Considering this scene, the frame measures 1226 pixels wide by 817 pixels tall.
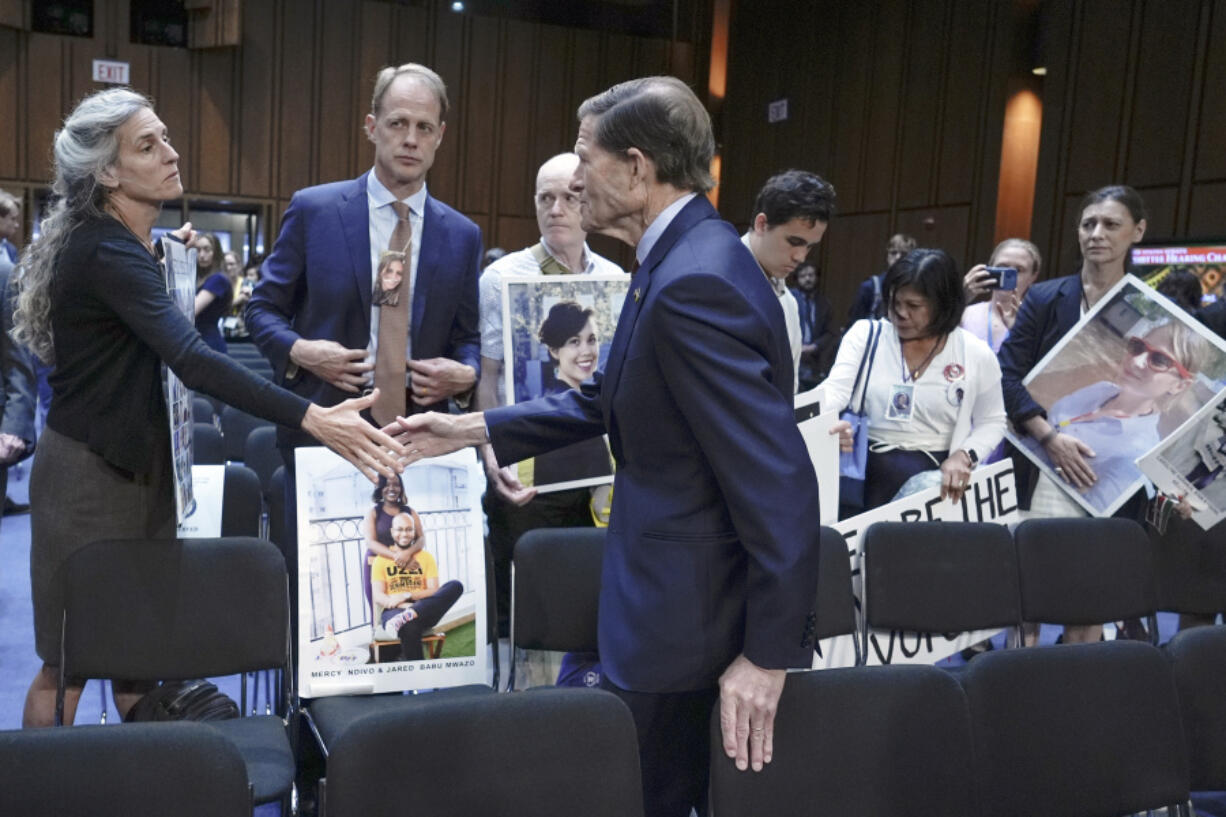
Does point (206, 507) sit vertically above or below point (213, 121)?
below

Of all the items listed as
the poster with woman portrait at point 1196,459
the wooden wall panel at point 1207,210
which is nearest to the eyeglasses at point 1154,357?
the poster with woman portrait at point 1196,459

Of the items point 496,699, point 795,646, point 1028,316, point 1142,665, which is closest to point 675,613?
point 795,646

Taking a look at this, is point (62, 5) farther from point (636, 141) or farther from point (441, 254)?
point (636, 141)

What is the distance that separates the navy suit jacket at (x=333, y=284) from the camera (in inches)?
98.7

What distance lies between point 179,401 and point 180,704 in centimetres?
70

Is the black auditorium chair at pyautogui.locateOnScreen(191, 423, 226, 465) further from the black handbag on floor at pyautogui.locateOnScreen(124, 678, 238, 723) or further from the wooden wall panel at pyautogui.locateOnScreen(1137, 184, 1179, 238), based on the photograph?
the wooden wall panel at pyautogui.locateOnScreen(1137, 184, 1179, 238)

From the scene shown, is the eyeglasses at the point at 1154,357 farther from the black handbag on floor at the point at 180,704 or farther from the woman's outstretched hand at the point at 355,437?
the black handbag on floor at the point at 180,704

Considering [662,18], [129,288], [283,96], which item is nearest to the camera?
[129,288]

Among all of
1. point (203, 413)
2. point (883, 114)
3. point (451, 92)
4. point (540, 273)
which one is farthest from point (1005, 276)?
point (451, 92)

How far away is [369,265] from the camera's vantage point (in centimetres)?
253

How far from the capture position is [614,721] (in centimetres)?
155

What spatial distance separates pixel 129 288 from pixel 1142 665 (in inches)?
83.8

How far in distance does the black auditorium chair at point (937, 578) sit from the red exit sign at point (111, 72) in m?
10.5

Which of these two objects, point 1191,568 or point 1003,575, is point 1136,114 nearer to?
point 1191,568
